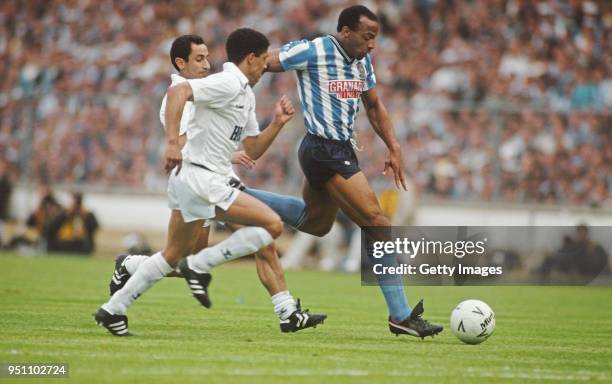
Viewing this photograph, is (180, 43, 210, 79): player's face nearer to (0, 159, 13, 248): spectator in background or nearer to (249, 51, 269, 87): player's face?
(249, 51, 269, 87): player's face

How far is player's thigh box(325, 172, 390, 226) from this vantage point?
9.86m

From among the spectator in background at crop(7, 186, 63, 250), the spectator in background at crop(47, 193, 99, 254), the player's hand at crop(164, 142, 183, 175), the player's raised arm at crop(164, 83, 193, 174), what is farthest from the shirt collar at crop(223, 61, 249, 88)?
the spectator in background at crop(7, 186, 63, 250)

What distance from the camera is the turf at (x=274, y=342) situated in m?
7.21

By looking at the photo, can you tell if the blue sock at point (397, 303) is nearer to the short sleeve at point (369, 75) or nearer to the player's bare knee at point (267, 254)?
the player's bare knee at point (267, 254)

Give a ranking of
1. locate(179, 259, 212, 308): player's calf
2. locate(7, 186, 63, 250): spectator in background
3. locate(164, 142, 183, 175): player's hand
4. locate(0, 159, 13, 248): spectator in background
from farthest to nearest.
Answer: locate(0, 159, 13, 248): spectator in background < locate(7, 186, 63, 250): spectator in background < locate(179, 259, 212, 308): player's calf < locate(164, 142, 183, 175): player's hand

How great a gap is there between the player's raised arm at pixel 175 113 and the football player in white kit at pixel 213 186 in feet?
0.04

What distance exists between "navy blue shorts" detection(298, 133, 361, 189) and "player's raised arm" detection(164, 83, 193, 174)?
1.73 meters

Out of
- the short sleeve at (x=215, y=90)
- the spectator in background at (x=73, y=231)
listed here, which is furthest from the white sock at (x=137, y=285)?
the spectator in background at (x=73, y=231)

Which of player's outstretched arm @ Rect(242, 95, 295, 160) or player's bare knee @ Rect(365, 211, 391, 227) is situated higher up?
player's outstretched arm @ Rect(242, 95, 295, 160)

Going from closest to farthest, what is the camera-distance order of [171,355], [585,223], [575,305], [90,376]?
[90,376] → [171,355] → [575,305] → [585,223]

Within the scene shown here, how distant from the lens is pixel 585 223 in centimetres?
2092

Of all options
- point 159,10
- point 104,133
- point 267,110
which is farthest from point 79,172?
point 159,10

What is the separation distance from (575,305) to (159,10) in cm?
1650

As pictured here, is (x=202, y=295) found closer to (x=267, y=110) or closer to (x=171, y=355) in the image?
(x=171, y=355)
